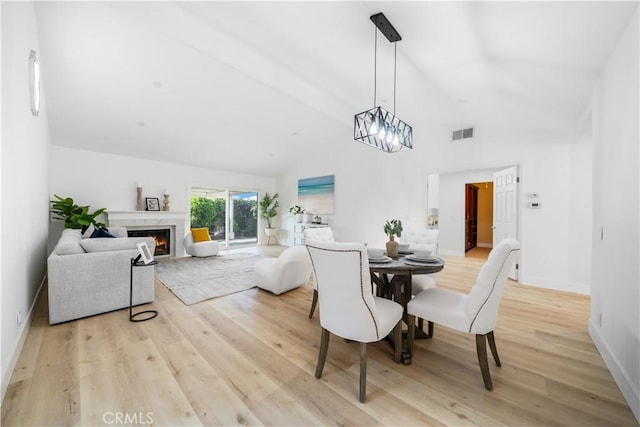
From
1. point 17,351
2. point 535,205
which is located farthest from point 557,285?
point 17,351

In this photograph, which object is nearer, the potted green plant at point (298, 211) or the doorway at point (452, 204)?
the doorway at point (452, 204)

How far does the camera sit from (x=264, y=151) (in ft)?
21.8

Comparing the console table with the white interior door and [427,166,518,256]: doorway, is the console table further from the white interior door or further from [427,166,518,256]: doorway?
[427,166,518,256]: doorway

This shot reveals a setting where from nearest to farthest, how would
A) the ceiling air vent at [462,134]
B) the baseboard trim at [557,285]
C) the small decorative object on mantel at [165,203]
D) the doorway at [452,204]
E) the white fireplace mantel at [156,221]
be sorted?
the baseboard trim at [557,285], the ceiling air vent at [462,134], the white fireplace mantel at [156,221], the small decorative object on mantel at [165,203], the doorway at [452,204]

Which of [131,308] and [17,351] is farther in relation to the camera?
[131,308]

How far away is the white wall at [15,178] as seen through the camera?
1622mm

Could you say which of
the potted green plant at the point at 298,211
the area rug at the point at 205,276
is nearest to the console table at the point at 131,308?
the area rug at the point at 205,276

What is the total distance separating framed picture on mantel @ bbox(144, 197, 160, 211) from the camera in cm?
592

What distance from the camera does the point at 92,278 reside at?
2.58 meters

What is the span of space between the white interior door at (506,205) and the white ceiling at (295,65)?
85 centimetres

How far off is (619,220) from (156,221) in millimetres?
7232

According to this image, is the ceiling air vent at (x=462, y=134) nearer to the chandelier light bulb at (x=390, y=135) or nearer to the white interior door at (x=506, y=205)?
the white interior door at (x=506, y=205)

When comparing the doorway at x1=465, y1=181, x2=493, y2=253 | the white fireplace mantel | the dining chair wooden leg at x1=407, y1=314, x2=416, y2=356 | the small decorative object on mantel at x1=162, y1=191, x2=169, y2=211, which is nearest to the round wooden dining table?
the dining chair wooden leg at x1=407, y1=314, x2=416, y2=356

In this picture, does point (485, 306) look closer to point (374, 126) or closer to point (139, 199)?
point (374, 126)
